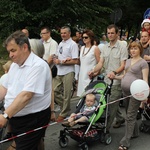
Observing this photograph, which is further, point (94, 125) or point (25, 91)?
point (94, 125)

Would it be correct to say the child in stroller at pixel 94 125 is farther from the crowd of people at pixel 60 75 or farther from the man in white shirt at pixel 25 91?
the man in white shirt at pixel 25 91

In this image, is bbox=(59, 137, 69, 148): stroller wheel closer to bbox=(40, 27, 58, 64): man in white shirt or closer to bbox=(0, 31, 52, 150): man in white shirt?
bbox=(0, 31, 52, 150): man in white shirt

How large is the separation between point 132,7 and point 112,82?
35615 mm

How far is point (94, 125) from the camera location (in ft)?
15.2

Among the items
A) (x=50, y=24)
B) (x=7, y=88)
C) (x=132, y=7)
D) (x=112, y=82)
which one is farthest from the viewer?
(x=132, y=7)

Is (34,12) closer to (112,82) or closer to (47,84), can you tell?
(112,82)

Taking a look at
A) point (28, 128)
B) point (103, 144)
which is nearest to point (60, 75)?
point (103, 144)

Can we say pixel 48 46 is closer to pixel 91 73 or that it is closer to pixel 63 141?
pixel 91 73

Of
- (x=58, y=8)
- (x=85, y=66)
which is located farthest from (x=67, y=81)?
(x=58, y=8)

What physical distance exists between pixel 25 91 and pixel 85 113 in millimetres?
1979

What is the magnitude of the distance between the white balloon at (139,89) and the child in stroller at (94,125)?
1.53 feet

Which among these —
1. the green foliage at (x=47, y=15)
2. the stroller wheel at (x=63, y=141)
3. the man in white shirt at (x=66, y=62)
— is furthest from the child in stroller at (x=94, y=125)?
the green foliage at (x=47, y=15)

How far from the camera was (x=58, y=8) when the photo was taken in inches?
472

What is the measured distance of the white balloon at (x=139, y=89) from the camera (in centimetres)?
412
